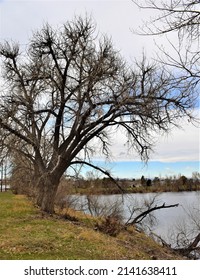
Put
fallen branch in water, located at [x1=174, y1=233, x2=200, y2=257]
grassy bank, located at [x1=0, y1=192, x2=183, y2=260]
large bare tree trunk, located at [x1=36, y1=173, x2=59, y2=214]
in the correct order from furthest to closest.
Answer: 1. large bare tree trunk, located at [x1=36, y1=173, x2=59, y2=214]
2. fallen branch in water, located at [x1=174, y1=233, x2=200, y2=257]
3. grassy bank, located at [x1=0, y1=192, x2=183, y2=260]

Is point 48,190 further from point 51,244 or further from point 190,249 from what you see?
point 51,244

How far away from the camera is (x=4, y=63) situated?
20781 mm

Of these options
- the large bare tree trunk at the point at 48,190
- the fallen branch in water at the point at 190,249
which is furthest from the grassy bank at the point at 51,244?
the fallen branch in water at the point at 190,249

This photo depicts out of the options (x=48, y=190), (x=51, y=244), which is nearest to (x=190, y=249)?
(x=48, y=190)

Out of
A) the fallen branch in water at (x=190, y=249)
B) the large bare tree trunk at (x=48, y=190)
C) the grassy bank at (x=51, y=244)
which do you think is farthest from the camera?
the large bare tree trunk at (x=48, y=190)

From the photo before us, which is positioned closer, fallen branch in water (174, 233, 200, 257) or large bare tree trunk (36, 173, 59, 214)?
fallen branch in water (174, 233, 200, 257)

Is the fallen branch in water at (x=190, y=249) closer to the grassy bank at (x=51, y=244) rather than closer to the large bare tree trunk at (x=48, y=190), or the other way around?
the grassy bank at (x=51, y=244)

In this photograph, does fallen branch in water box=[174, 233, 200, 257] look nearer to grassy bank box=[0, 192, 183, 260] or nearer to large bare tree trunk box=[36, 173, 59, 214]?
grassy bank box=[0, 192, 183, 260]

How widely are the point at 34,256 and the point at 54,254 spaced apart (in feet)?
2.16

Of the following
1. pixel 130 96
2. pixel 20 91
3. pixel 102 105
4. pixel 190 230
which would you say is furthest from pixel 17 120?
pixel 190 230

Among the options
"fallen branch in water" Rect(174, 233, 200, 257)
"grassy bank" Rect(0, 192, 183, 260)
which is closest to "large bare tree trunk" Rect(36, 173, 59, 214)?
"grassy bank" Rect(0, 192, 183, 260)

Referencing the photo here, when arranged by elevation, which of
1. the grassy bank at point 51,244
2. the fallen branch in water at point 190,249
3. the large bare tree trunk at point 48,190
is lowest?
the fallen branch in water at point 190,249

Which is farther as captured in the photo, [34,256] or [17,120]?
[17,120]

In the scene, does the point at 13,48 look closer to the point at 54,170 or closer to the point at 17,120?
the point at 17,120
